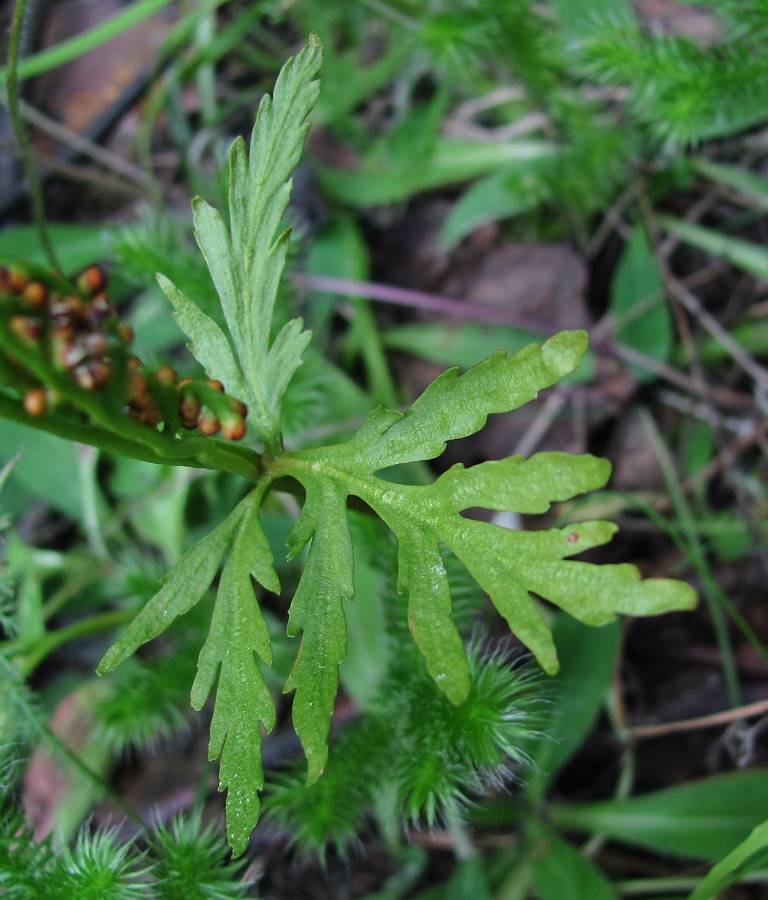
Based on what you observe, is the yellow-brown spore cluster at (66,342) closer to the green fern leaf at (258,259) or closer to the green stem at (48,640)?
the green fern leaf at (258,259)

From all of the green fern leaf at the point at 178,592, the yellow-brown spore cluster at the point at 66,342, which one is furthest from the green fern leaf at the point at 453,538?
the yellow-brown spore cluster at the point at 66,342

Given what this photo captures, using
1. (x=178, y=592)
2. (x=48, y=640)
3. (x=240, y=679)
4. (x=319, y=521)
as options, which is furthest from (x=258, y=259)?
(x=48, y=640)

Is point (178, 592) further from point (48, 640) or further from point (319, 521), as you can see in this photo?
point (48, 640)

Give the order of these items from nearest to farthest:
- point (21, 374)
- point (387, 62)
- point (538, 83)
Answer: point (21, 374), point (538, 83), point (387, 62)

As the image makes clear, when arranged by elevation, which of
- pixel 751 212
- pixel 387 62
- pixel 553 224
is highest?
pixel 387 62

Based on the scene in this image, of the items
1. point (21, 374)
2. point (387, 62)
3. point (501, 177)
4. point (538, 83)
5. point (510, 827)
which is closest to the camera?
point (21, 374)

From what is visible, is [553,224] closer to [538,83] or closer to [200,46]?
[538,83]

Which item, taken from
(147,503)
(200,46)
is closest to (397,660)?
(147,503)
